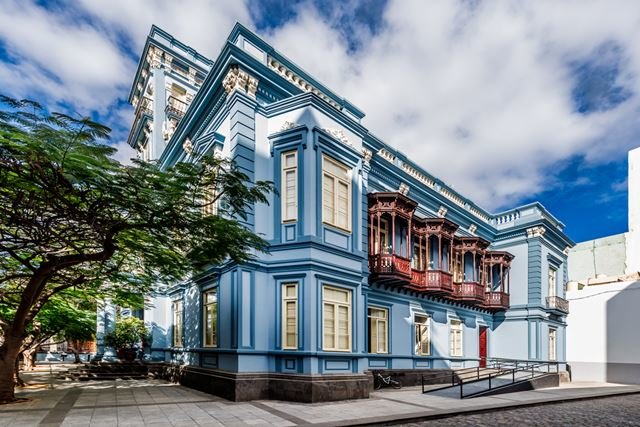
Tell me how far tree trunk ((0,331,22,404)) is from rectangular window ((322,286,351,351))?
7.19 meters

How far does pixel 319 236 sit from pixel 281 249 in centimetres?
109

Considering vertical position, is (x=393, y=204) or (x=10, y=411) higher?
(x=393, y=204)

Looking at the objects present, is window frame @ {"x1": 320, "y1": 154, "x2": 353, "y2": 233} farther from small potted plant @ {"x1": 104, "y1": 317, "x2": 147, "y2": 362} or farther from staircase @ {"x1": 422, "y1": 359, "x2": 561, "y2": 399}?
small potted plant @ {"x1": 104, "y1": 317, "x2": 147, "y2": 362}

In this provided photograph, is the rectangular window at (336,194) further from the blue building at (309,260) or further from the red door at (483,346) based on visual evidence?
the red door at (483,346)

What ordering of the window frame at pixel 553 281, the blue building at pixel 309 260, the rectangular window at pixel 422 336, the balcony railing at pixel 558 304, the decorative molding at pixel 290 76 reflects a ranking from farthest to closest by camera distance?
1. the window frame at pixel 553 281
2. the balcony railing at pixel 558 304
3. the rectangular window at pixel 422 336
4. the decorative molding at pixel 290 76
5. the blue building at pixel 309 260

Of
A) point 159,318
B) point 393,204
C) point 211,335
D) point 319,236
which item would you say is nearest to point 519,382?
point 393,204

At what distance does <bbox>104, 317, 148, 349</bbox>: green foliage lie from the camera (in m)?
18.0

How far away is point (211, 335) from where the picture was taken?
12547 millimetres

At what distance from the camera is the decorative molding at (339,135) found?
1255 cm

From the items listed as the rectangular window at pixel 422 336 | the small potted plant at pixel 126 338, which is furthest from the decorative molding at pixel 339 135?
the small potted plant at pixel 126 338

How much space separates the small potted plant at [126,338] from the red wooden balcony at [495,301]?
1589cm

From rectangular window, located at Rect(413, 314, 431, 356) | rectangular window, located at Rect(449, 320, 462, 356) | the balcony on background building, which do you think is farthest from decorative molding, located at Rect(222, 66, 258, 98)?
rectangular window, located at Rect(449, 320, 462, 356)

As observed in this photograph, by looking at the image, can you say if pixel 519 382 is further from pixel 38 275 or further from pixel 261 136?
pixel 38 275

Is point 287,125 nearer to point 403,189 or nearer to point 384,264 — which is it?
point 384,264
